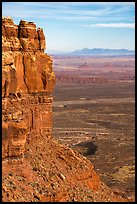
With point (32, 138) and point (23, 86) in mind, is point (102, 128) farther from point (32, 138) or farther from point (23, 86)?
point (23, 86)

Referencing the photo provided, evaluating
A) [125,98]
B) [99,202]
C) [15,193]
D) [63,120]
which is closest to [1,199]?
[15,193]

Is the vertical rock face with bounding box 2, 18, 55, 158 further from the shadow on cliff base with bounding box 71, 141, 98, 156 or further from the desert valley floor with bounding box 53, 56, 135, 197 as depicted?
the shadow on cliff base with bounding box 71, 141, 98, 156

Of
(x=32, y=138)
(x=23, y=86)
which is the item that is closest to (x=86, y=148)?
(x=32, y=138)

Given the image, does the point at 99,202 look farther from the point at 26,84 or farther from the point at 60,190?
the point at 26,84

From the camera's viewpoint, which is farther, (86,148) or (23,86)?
(86,148)

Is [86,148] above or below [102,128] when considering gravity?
below
